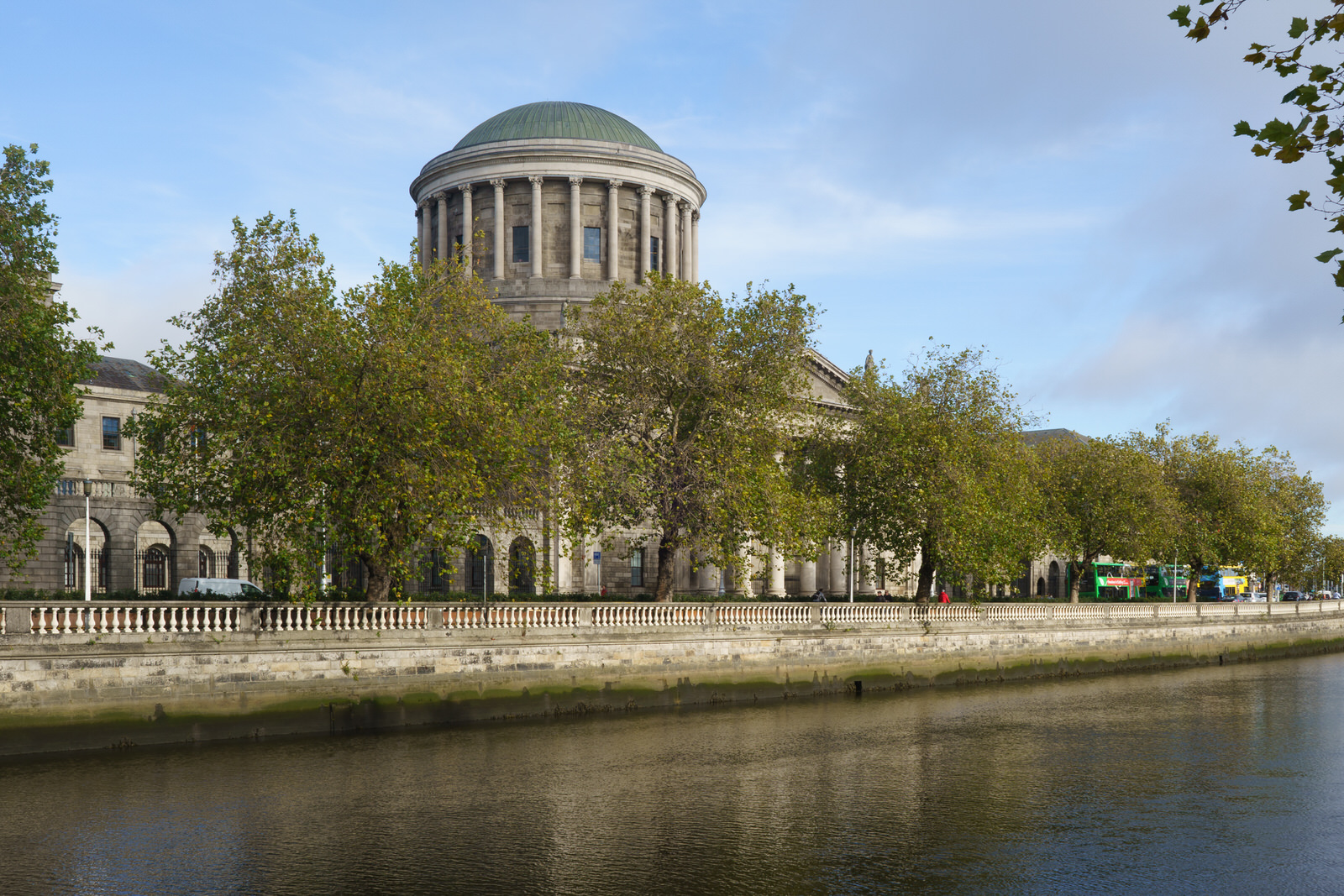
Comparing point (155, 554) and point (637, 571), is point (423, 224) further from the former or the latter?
point (637, 571)

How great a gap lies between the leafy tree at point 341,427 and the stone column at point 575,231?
35.3m

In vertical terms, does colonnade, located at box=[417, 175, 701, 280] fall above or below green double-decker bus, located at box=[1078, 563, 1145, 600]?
above

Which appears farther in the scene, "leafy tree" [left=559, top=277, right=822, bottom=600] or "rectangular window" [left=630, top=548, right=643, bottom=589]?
"rectangular window" [left=630, top=548, right=643, bottom=589]

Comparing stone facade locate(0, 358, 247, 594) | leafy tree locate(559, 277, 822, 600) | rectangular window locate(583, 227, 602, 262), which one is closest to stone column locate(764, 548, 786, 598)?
leafy tree locate(559, 277, 822, 600)

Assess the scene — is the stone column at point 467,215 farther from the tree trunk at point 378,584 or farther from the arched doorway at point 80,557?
the tree trunk at point 378,584

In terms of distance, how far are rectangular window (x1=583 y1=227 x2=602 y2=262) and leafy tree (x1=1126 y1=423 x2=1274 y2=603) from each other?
30452 millimetres

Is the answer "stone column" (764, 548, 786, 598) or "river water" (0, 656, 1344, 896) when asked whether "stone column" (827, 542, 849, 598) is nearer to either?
"stone column" (764, 548, 786, 598)

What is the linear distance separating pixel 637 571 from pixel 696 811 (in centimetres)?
4332

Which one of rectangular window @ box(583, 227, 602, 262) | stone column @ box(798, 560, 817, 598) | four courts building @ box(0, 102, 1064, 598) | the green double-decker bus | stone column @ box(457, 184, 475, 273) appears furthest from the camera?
the green double-decker bus

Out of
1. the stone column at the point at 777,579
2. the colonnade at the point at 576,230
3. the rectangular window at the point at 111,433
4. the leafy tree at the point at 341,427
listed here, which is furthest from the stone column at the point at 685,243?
the leafy tree at the point at 341,427

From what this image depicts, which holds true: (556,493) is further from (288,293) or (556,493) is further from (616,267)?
(616,267)

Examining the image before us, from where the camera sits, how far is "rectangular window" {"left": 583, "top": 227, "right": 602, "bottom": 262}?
6800 cm

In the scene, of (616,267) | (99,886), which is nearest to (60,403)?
(99,886)

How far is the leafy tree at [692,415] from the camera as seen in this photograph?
3603 cm
